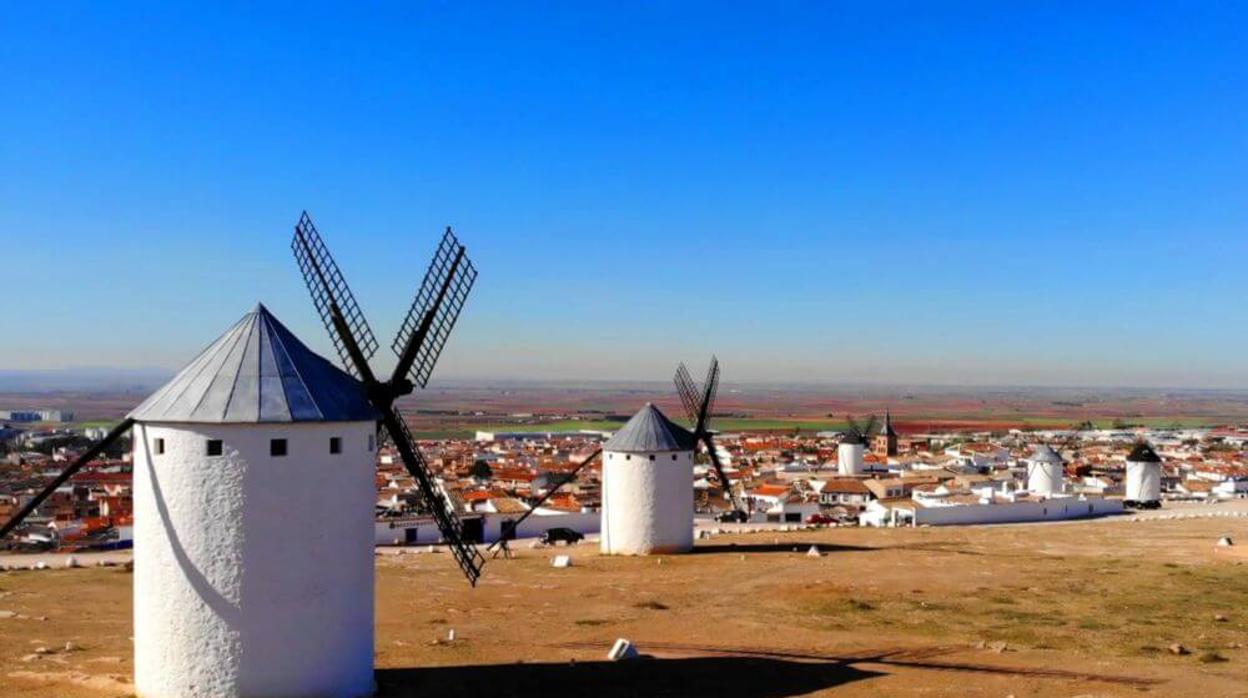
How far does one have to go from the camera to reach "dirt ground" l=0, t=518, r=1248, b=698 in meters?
13.6

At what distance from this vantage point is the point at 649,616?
1862 cm

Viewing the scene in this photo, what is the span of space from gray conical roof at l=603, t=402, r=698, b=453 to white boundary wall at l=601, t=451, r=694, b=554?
0.16m

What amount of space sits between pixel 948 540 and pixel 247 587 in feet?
82.5

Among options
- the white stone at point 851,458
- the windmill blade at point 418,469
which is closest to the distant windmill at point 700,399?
the windmill blade at point 418,469

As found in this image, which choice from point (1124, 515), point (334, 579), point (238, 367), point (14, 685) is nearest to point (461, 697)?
point (334, 579)

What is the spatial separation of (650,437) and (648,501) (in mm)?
1652

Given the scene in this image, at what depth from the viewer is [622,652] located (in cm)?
1477

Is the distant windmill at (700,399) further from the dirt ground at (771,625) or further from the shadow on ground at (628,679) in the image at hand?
the shadow on ground at (628,679)

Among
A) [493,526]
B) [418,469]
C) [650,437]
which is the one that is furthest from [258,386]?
[493,526]

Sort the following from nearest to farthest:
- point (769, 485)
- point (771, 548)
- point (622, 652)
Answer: point (622, 652)
point (771, 548)
point (769, 485)

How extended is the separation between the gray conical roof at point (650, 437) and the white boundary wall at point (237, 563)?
16.0m

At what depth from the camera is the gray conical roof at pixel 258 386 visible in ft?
38.1

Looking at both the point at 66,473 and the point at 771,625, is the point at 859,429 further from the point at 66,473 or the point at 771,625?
the point at 66,473

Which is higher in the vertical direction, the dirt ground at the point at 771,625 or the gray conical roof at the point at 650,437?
the gray conical roof at the point at 650,437
